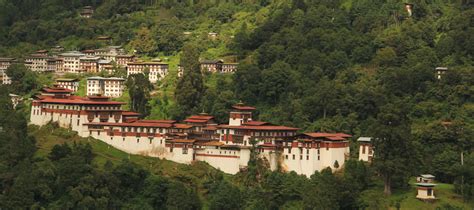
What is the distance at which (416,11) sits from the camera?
114m

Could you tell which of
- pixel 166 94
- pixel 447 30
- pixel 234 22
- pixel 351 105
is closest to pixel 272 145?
pixel 351 105

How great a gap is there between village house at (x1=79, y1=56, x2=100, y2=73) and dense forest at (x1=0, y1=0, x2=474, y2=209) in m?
→ 5.99

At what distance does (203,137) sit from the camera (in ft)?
291

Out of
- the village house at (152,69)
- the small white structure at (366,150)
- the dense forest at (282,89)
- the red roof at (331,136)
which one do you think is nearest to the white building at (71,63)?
the dense forest at (282,89)

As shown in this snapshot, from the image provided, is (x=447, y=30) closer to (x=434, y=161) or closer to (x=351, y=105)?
(x=351, y=105)

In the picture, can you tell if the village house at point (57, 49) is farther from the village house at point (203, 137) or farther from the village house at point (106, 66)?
the village house at point (203, 137)

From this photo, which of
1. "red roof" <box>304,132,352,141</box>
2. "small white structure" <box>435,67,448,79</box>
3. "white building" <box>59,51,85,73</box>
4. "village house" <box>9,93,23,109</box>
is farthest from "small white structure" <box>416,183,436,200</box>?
"white building" <box>59,51,85,73</box>

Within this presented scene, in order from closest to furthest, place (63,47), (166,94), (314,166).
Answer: (314,166), (166,94), (63,47)

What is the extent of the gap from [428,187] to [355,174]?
589cm

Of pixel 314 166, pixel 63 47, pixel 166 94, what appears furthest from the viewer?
pixel 63 47

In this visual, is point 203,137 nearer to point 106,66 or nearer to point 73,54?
point 106,66

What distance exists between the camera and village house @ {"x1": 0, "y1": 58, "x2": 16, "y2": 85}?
372 ft

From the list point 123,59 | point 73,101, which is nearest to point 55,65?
point 123,59

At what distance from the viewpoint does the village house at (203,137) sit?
82125mm
